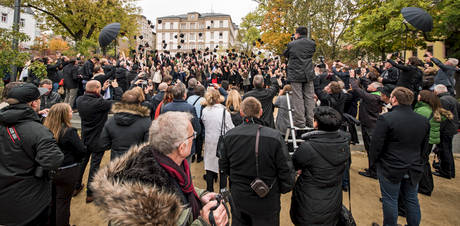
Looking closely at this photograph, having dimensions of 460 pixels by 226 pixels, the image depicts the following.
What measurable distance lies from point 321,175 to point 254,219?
103 centimetres

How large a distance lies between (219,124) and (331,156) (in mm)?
2349

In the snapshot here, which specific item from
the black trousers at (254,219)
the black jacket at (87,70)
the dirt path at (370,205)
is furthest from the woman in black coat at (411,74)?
the black jacket at (87,70)

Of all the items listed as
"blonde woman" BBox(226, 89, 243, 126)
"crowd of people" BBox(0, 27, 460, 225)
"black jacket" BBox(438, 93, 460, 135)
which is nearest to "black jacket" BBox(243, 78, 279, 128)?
"crowd of people" BBox(0, 27, 460, 225)

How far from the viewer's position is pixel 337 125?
2678 millimetres

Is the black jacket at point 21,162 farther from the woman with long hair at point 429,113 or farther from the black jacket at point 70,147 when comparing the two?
the woman with long hair at point 429,113

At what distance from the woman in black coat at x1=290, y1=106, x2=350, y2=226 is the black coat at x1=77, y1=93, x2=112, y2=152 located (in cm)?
379

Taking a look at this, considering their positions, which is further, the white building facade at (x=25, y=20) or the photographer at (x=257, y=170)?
the white building facade at (x=25, y=20)

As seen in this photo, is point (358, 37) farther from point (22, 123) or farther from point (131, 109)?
point (22, 123)

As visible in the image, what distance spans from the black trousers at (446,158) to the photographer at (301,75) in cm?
387

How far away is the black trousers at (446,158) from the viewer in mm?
5586

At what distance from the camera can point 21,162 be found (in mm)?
2375

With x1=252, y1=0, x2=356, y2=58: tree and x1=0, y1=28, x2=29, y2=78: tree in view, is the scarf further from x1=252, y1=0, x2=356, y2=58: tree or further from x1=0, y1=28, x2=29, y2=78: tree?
x1=252, y1=0, x2=356, y2=58: tree

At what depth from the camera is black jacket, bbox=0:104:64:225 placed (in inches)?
91.2

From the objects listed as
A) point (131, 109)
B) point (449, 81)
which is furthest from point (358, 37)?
point (131, 109)
